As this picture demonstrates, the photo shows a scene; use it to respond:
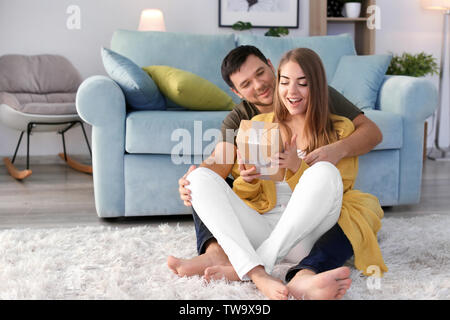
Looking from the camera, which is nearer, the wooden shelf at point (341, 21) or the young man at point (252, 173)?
the young man at point (252, 173)

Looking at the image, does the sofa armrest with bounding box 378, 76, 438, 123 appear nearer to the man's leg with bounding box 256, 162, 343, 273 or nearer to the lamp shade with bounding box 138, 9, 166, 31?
the man's leg with bounding box 256, 162, 343, 273

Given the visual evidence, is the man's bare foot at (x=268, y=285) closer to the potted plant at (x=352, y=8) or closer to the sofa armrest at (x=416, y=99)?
the sofa armrest at (x=416, y=99)

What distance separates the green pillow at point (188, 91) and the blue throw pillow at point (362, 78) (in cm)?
67

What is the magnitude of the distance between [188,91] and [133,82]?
29cm

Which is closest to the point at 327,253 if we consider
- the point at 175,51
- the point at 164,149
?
the point at 164,149

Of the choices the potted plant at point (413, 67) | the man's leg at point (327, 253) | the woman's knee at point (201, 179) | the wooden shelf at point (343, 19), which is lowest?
the man's leg at point (327, 253)

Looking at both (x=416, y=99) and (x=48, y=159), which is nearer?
(x=416, y=99)

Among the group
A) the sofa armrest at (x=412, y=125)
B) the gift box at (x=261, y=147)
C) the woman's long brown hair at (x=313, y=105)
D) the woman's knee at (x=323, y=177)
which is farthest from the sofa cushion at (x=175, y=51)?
the woman's knee at (x=323, y=177)

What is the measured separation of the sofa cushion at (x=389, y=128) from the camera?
225 cm

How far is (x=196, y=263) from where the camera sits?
1427 millimetres

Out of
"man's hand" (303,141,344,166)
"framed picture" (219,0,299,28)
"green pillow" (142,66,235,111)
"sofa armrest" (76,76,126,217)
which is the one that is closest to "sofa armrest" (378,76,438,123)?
"green pillow" (142,66,235,111)

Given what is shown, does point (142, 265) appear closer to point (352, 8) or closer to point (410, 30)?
point (352, 8)

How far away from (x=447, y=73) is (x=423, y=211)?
2396 millimetres
